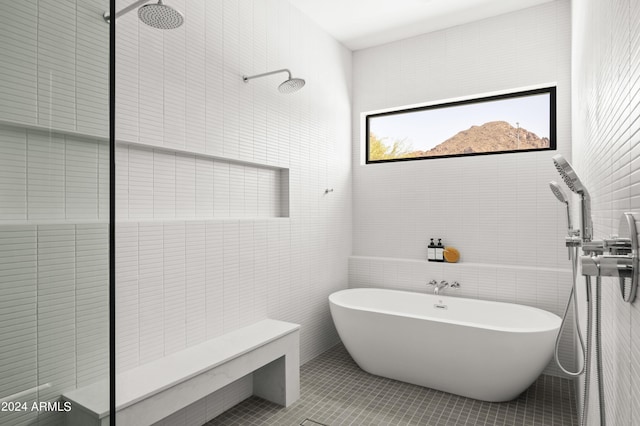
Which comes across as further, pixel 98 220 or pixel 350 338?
pixel 350 338

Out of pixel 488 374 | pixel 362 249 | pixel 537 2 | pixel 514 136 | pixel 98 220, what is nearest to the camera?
pixel 98 220

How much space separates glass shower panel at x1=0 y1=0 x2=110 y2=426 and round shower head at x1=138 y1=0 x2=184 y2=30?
2.81 ft

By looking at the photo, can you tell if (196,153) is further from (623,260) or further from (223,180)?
(623,260)

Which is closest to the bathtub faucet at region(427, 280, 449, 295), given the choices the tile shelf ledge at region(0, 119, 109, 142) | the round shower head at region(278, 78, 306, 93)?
the round shower head at region(278, 78, 306, 93)

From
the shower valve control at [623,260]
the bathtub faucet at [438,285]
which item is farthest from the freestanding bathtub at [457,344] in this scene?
the shower valve control at [623,260]

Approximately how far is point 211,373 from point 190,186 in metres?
1.14

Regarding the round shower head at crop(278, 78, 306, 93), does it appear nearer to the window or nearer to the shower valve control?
the window

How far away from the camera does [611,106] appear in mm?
995

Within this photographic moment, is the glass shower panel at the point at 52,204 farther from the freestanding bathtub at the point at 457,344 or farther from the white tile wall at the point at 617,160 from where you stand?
the freestanding bathtub at the point at 457,344

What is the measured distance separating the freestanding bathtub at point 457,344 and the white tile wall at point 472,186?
0.79ft

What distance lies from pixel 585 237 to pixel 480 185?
234 centimetres

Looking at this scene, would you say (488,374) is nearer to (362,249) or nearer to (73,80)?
(362,249)

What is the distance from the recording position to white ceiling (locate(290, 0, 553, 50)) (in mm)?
3215

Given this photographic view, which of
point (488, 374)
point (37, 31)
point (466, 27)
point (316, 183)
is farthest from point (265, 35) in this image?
point (488, 374)
